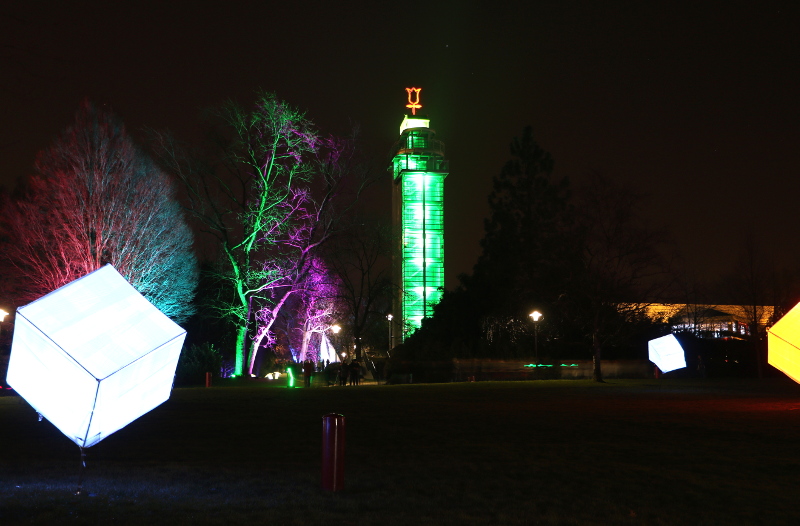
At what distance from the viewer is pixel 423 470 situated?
9180mm

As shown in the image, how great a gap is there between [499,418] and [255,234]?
2347 cm

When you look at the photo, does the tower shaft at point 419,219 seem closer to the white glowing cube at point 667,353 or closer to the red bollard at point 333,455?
the white glowing cube at point 667,353

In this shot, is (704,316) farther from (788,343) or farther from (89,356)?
(89,356)

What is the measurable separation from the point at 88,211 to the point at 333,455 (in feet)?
95.5

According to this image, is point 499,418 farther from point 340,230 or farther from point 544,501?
point 340,230

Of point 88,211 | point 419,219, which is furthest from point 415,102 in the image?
point 88,211

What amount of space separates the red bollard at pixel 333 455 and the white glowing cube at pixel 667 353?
31263mm

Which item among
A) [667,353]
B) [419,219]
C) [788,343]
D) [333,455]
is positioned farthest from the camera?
[419,219]

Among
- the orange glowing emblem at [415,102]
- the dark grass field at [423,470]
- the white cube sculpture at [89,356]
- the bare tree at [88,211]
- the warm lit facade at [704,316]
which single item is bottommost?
the dark grass field at [423,470]

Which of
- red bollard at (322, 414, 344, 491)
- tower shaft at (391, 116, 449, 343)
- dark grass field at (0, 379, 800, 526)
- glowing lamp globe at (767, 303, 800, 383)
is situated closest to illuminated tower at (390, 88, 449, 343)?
tower shaft at (391, 116, 449, 343)

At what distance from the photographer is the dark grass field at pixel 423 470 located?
6957 mm

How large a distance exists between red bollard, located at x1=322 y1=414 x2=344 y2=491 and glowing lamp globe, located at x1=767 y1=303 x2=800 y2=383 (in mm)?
11641

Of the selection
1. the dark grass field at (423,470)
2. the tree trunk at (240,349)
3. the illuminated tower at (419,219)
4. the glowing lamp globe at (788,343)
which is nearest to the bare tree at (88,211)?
the tree trunk at (240,349)

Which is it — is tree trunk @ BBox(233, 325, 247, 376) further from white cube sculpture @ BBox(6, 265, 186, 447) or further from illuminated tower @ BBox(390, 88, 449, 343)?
illuminated tower @ BBox(390, 88, 449, 343)
